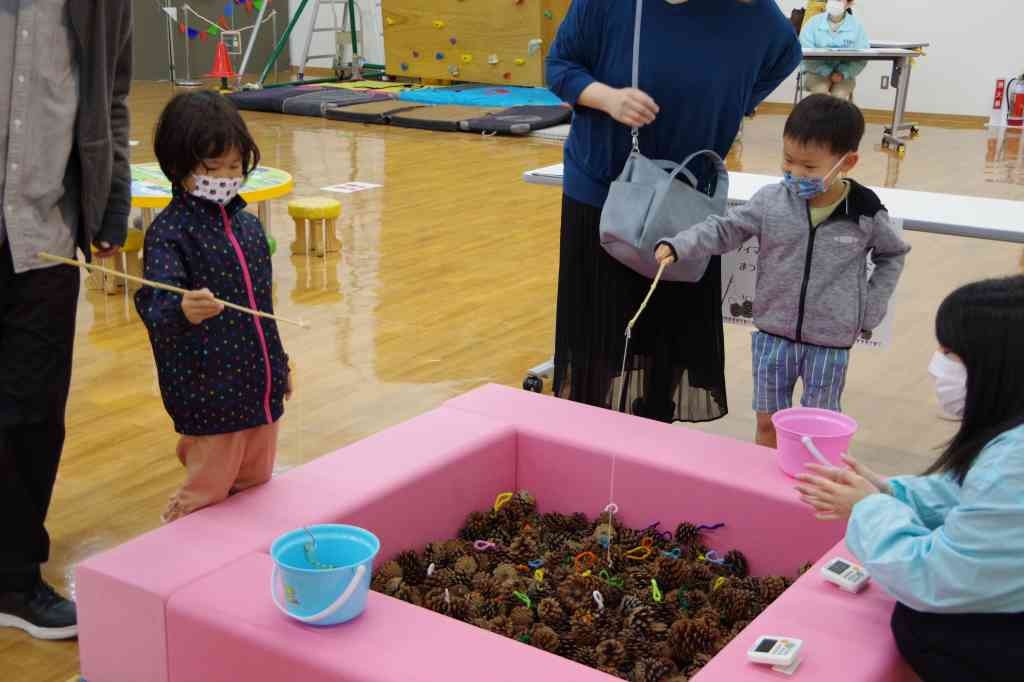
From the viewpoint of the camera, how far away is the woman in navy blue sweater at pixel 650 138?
254 centimetres

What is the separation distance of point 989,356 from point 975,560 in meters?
0.27

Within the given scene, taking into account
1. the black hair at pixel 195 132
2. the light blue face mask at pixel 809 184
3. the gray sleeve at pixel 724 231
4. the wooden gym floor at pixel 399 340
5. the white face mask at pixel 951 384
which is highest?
the black hair at pixel 195 132

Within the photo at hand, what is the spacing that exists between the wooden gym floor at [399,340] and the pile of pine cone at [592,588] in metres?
0.72

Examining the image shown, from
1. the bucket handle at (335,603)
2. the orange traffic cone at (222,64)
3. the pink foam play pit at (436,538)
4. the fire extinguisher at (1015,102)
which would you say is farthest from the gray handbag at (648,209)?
the orange traffic cone at (222,64)

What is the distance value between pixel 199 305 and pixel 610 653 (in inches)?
35.4

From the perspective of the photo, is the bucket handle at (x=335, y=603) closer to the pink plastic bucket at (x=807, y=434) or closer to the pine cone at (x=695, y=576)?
the pine cone at (x=695, y=576)

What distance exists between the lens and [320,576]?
1.70 metres

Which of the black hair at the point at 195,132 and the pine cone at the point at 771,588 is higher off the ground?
the black hair at the point at 195,132

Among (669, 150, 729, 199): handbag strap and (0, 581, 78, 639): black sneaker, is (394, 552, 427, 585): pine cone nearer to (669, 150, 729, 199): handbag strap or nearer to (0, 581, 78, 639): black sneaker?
(0, 581, 78, 639): black sneaker

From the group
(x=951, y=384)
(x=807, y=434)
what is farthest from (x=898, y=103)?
(x=951, y=384)

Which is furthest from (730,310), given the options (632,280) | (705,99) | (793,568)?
(793,568)

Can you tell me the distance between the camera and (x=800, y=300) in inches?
102

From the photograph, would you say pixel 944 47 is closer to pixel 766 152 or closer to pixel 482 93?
pixel 766 152

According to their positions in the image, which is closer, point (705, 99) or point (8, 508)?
point (8, 508)
